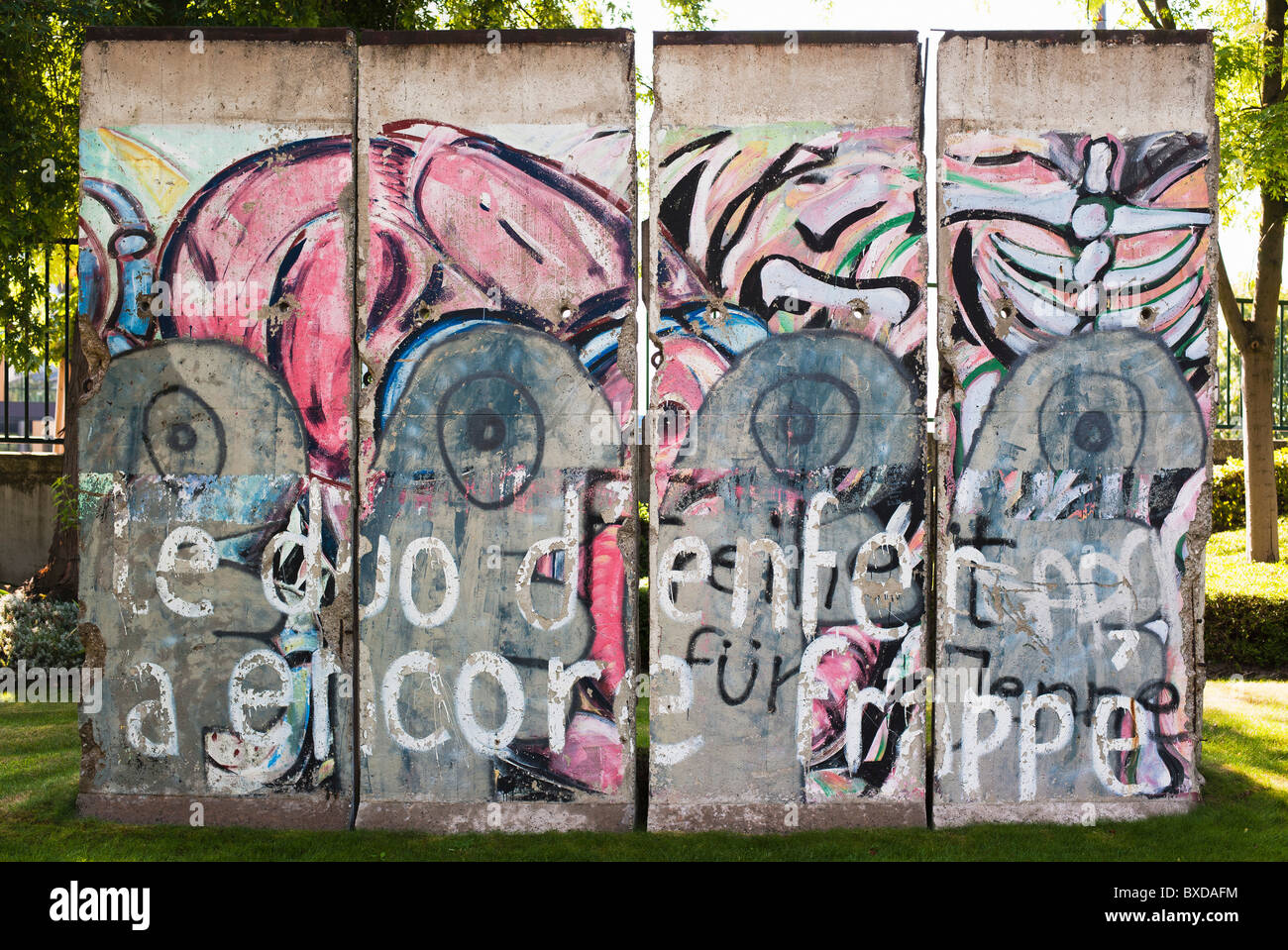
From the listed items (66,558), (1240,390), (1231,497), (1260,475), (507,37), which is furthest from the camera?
(1231,497)

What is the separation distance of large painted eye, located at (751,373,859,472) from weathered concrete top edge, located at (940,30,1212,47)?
5.53 ft

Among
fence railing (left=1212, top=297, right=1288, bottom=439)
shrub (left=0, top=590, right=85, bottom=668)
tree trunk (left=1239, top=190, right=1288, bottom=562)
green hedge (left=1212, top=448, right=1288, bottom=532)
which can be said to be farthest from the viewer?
green hedge (left=1212, top=448, right=1288, bottom=532)

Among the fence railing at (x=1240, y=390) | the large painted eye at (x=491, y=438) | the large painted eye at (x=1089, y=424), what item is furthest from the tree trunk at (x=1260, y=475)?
the large painted eye at (x=491, y=438)

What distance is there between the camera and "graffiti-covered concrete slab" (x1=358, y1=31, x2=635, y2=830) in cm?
450

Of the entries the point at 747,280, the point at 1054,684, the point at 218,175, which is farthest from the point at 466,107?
the point at 1054,684

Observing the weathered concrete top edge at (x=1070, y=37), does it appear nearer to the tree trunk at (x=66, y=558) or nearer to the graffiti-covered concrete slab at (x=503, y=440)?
the graffiti-covered concrete slab at (x=503, y=440)

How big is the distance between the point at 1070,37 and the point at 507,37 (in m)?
2.55

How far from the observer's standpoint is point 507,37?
14.8 ft

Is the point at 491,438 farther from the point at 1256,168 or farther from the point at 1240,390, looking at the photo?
the point at 1240,390

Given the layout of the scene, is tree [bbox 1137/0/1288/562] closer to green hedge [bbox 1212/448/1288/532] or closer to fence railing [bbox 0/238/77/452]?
green hedge [bbox 1212/448/1288/532]

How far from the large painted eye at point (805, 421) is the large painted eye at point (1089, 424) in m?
0.91

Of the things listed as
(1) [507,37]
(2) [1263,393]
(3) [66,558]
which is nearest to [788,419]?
(1) [507,37]

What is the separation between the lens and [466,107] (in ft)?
14.8

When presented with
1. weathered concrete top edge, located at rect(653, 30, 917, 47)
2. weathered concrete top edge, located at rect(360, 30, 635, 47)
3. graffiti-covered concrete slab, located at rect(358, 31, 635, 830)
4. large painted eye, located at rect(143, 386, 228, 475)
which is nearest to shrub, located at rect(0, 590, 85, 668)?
large painted eye, located at rect(143, 386, 228, 475)
